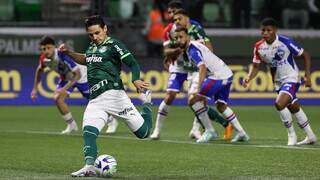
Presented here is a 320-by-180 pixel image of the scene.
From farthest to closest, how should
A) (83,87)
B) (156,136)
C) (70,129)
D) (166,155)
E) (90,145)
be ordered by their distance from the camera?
(83,87) → (70,129) → (156,136) → (166,155) → (90,145)

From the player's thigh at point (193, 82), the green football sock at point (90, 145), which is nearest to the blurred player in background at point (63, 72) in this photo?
the player's thigh at point (193, 82)

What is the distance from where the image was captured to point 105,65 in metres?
11.2

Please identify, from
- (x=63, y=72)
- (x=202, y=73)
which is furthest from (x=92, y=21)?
(x=63, y=72)

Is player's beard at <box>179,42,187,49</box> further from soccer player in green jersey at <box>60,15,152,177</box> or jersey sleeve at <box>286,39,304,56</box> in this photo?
soccer player in green jersey at <box>60,15,152,177</box>

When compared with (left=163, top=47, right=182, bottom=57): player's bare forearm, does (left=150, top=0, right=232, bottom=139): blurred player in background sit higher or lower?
lower

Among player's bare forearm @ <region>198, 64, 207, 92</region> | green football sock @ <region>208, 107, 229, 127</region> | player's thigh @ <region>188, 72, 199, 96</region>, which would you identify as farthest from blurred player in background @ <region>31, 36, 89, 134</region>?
player's bare forearm @ <region>198, 64, 207, 92</region>

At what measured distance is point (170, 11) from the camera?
Answer: 53.7 ft

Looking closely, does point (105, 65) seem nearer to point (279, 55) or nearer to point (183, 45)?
point (183, 45)

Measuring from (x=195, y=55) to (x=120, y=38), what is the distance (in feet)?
42.6

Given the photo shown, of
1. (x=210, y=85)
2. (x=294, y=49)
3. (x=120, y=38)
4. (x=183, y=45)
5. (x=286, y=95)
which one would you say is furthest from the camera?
(x=120, y=38)

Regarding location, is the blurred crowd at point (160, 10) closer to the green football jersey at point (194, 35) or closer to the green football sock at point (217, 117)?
the green football jersey at point (194, 35)

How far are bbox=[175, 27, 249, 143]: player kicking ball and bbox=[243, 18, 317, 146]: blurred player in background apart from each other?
54cm

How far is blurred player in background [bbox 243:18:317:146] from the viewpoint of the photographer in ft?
48.1

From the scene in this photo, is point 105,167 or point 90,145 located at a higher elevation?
point 90,145
